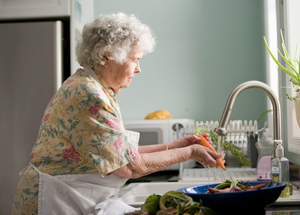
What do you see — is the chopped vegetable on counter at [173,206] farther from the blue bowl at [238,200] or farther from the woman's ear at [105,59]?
the woman's ear at [105,59]

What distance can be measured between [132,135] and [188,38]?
5.57ft

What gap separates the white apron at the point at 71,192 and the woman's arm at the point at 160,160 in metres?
0.10

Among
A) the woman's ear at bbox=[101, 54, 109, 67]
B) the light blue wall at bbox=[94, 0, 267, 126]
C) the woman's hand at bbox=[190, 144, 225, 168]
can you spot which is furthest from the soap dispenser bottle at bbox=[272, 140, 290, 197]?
the light blue wall at bbox=[94, 0, 267, 126]

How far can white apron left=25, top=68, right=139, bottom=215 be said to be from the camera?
948mm

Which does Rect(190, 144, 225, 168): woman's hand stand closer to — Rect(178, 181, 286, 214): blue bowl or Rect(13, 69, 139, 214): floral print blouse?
Rect(13, 69, 139, 214): floral print blouse

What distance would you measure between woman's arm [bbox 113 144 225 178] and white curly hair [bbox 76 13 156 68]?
33cm

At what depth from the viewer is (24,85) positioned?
1857 mm

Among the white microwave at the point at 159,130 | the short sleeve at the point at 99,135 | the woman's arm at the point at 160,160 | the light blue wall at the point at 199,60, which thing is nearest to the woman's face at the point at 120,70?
the short sleeve at the point at 99,135

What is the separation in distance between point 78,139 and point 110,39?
1.11 feet

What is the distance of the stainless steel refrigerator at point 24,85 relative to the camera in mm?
1853

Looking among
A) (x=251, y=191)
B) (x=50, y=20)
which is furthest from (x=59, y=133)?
(x=50, y=20)

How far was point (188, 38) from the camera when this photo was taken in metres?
2.64

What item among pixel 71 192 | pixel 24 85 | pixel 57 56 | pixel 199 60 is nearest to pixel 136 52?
pixel 71 192

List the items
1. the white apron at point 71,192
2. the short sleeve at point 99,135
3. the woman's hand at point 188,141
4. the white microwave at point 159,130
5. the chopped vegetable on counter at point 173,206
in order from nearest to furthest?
1. the chopped vegetable on counter at point 173,206
2. the short sleeve at point 99,135
3. the white apron at point 71,192
4. the woman's hand at point 188,141
5. the white microwave at point 159,130
